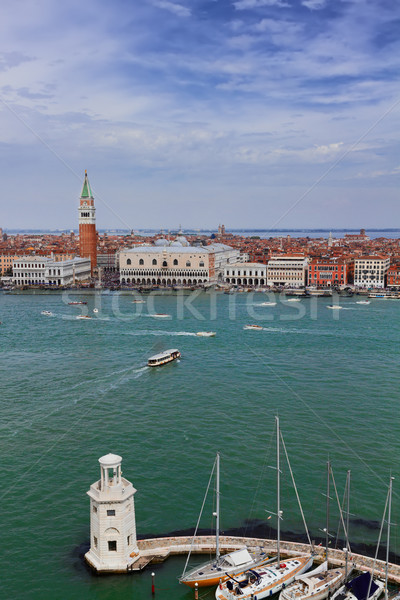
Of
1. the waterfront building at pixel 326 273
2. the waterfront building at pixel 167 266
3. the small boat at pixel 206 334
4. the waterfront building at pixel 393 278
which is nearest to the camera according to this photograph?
the small boat at pixel 206 334

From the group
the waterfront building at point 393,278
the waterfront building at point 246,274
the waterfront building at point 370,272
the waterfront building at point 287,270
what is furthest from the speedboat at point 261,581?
the waterfront building at point 246,274

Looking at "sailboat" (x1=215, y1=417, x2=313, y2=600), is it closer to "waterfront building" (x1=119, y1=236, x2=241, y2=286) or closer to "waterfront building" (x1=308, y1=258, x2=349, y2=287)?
"waterfront building" (x1=308, y1=258, x2=349, y2=287)

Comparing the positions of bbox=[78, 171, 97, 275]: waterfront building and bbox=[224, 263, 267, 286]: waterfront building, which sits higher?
bbox=[78, 171, 97, 275]: waterfront building

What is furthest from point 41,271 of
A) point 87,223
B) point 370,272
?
point 370,272

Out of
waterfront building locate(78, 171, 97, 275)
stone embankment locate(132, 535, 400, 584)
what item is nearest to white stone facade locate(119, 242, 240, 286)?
waterfront building locate(78, 171, 97, 275)

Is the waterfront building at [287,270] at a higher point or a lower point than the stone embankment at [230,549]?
higher

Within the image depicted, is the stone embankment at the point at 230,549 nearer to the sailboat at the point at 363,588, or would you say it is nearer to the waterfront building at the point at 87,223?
the sailboat at the point at 363,588

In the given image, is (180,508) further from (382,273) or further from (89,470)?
(382,273)
